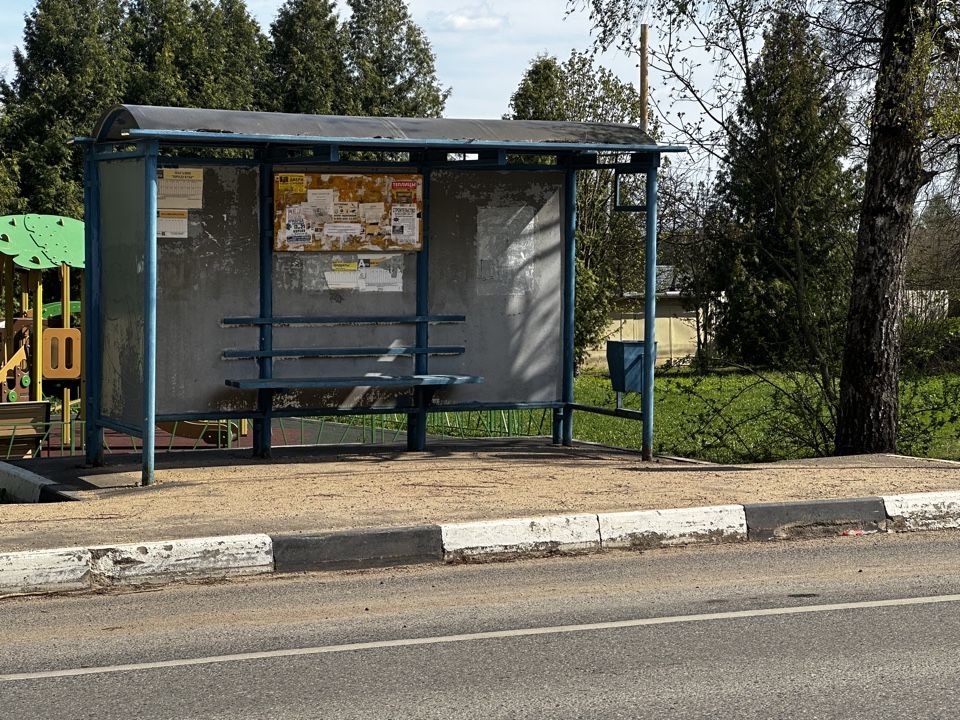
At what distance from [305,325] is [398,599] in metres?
4.97

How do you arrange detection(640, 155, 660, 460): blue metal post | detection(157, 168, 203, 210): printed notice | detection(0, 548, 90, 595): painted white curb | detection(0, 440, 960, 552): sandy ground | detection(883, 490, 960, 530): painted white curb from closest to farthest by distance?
detection(0, 548, 90, 595): painted white curb → detection(0, 440, 960, 552): sandy ground → detection(883, 490, 960, 530): painted white curb → detection(157, 168, 203, 210): printed notice → detection(640, 155, 660, 460): blue metal post

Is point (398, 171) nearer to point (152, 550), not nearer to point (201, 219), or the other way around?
point (201, 219)

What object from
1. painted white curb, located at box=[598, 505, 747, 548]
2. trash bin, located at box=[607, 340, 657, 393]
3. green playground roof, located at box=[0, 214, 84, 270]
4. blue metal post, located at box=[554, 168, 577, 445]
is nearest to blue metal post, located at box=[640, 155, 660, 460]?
trash bin, located at box=[607, 340, 657, 393]

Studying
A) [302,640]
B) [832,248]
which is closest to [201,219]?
[302,640]

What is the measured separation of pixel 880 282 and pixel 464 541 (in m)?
6.03

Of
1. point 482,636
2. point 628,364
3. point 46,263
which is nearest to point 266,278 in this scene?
point 628,364

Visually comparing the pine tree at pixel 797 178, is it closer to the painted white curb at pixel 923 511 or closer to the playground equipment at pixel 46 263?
the painted white curb at pixel 923 511

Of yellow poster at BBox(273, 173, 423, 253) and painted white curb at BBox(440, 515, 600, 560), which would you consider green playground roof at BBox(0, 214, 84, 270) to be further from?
painted white curb at BBox(440, 515, 600, 560)

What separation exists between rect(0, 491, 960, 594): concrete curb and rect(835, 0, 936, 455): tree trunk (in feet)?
9.68

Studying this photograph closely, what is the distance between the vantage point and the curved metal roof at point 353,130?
1026cm

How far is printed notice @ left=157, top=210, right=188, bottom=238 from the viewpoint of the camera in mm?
11180

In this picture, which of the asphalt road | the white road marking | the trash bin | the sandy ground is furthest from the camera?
the trash bin

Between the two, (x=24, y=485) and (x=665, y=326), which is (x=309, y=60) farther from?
(x=24, y=485)

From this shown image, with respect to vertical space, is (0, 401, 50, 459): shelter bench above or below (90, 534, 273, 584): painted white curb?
above
